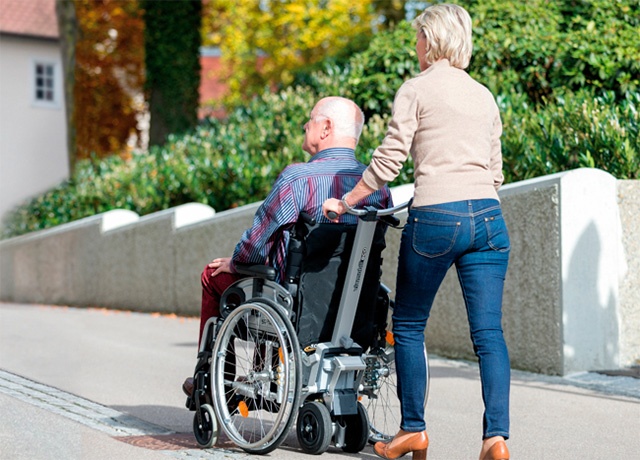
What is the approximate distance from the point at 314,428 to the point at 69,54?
1957 centimetres

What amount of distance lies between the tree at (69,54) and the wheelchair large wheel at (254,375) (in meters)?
17.9

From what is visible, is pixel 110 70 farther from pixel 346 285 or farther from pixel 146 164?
pixel 346 285

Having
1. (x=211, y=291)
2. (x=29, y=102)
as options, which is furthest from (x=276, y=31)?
(x=211, y=291)

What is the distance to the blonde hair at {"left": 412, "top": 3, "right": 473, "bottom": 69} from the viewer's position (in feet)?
14.9

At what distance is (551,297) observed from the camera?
7387 mm

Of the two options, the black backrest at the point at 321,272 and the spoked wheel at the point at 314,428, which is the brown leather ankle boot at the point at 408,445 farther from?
the black backrest at the point at 321,272

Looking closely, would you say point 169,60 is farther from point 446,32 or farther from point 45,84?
point 45,84

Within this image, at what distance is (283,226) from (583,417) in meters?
2.23

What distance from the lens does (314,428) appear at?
16.0 feet

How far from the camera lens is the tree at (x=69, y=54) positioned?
22.7 m

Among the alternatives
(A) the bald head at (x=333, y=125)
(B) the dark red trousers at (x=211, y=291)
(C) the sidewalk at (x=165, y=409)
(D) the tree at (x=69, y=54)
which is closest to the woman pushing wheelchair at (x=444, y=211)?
(A) the bald head at (x=333, y=125)

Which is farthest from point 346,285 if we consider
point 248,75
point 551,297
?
point 248,75

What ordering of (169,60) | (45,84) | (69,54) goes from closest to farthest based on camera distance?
(169,60)
(69,54)
(45,84)

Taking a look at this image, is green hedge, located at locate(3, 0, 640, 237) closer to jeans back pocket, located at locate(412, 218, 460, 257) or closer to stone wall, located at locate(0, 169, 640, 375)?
stone wall, located at locate(0, 169, 640, 375)
